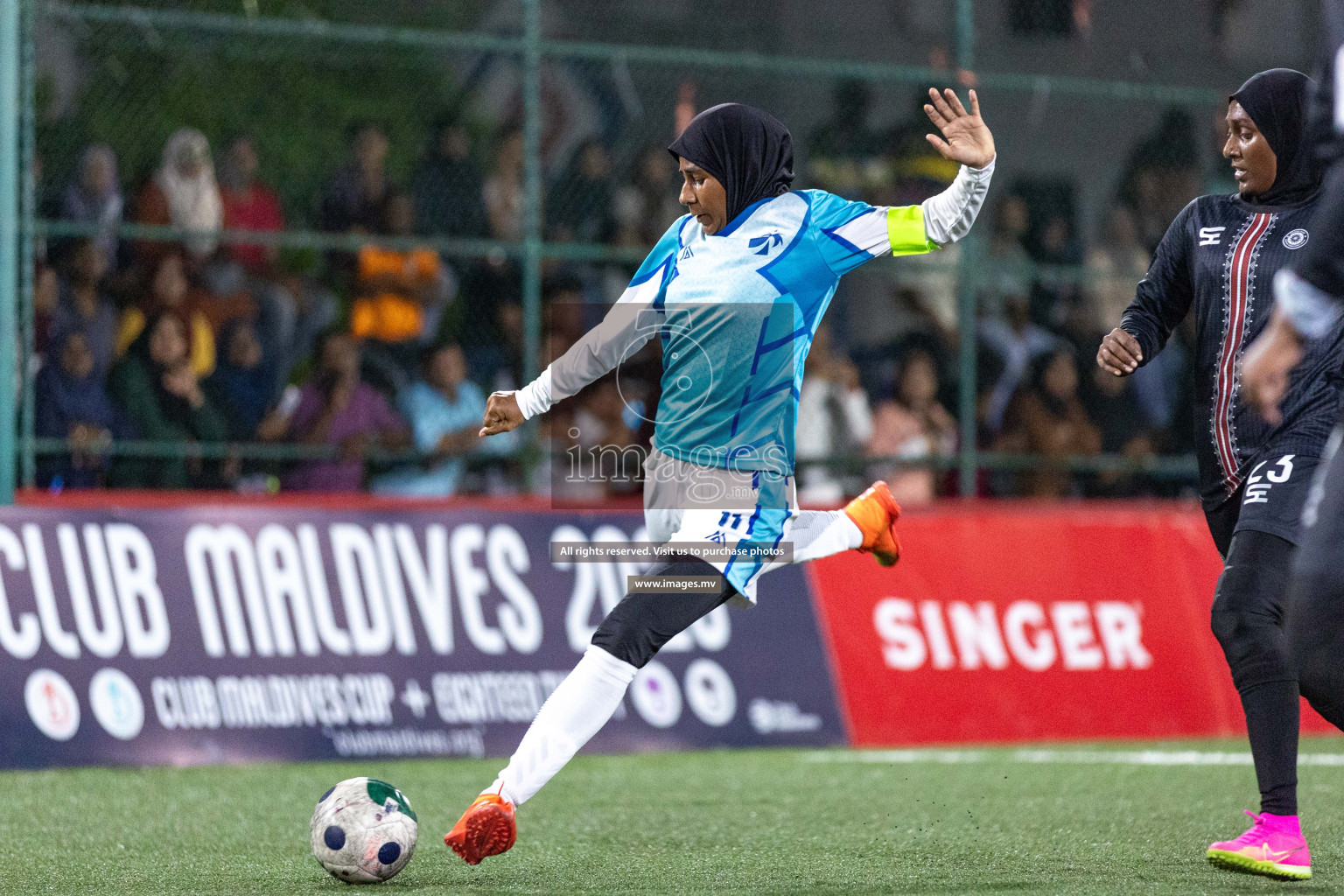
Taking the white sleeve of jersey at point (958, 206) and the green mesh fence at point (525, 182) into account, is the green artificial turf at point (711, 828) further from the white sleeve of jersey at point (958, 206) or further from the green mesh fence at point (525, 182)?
the green mesh fence at point (525, 182)

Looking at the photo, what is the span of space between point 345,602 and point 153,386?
1.92 m

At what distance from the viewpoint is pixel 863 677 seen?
9.97 metres

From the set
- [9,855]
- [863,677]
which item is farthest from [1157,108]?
[9,855]

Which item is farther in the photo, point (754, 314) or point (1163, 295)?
point (1163, 295)

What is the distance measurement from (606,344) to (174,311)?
18.0ft

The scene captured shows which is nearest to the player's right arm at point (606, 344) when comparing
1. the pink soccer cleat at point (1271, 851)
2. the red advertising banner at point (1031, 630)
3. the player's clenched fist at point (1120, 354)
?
the player's clenched fist at point (1120, 354)

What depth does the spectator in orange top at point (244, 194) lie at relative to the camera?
1159 cm

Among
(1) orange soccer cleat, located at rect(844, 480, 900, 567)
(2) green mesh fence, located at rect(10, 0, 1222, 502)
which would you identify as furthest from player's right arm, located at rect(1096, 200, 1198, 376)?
(2) green mesh fence, located at rect(10, 0, 1222, 502)

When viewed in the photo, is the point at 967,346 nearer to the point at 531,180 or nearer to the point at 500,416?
the point at 531,180

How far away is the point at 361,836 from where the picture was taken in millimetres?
5254

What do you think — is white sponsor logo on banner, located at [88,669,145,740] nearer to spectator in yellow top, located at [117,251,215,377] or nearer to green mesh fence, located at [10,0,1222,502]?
green mesh fence, located at [10,0,1222,502]

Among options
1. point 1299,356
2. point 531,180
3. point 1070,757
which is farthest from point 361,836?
point 531,180

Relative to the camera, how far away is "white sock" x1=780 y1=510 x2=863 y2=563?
5859mm

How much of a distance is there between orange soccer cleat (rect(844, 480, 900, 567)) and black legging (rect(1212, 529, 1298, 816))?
1192 millimetres
